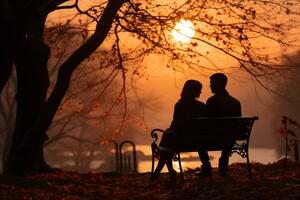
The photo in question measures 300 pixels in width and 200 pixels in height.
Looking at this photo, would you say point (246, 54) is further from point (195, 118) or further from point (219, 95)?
point (195, 118)

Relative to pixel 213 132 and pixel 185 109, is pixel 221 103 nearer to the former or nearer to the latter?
pixel 213 132

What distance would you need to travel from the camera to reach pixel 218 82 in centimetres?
894

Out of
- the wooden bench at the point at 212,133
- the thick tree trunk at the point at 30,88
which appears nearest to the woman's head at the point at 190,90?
the wooden bench at the point at 212,133

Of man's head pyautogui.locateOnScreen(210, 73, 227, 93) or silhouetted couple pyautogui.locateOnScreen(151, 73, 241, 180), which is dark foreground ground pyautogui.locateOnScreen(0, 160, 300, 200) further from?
man's head pyautogui.locateOnScreen(210, 73, 227, 93)

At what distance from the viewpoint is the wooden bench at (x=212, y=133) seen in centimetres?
871

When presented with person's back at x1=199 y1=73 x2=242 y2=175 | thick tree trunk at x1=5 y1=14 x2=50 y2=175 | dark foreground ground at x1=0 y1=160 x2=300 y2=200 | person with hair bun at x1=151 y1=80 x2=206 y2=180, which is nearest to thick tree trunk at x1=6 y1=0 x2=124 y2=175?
thick tree trunk at x1=5 y1=14 x2=50 y2=175

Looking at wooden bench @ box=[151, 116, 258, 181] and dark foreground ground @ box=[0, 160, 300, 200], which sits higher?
wooden bench @ box=[151, 116, 258, 181]

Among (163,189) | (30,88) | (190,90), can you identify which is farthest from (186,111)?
(30,88)

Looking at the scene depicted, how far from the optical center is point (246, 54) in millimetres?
11734

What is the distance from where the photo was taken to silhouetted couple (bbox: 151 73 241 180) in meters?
8.85

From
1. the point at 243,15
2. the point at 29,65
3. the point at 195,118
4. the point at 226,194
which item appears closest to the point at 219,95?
the point at 195,118

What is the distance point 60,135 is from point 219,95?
87.7 ft

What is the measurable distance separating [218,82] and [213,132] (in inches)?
31.8

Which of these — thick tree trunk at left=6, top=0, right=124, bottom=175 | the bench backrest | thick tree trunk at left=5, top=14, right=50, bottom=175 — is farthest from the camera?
thick tree trunk at left=5, top=14, right=50, bottom=175
